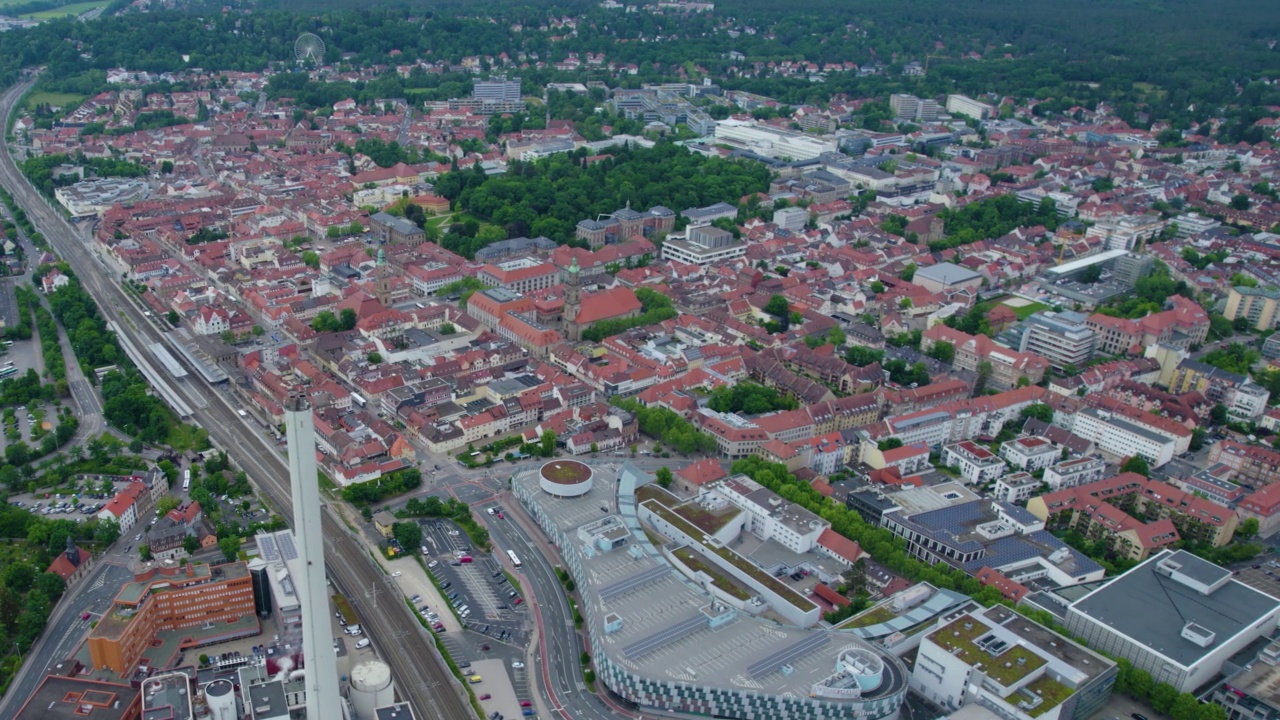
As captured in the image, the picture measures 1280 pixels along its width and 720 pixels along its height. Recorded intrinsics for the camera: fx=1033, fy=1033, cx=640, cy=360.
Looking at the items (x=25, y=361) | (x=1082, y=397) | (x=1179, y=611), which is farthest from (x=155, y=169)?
(x=1179, y=611)

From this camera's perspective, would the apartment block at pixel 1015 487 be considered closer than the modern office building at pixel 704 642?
No

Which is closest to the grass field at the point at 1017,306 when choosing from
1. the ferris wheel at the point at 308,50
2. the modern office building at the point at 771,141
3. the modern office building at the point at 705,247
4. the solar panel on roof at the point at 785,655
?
the modern office building at the point at 705,247

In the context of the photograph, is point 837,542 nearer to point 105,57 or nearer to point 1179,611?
point 1179,611

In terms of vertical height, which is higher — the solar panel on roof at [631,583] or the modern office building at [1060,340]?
the solar panel on roof at [631,583]

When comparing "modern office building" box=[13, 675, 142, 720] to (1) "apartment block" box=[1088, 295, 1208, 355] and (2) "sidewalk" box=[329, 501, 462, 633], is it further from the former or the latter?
(1) "apartment block" box=[1088, 295, 1208, 355]

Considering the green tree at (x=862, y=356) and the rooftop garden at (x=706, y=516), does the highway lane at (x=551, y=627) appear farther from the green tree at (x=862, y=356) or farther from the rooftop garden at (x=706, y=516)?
the green tree at (x=862, y=356)

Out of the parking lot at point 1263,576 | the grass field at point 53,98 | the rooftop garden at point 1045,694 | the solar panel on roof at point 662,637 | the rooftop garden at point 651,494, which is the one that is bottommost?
the parking lot at point 1263,576

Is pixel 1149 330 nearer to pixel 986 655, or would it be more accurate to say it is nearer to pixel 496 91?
pixel 986 655

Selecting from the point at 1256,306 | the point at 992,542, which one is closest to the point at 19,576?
the point at 992,542

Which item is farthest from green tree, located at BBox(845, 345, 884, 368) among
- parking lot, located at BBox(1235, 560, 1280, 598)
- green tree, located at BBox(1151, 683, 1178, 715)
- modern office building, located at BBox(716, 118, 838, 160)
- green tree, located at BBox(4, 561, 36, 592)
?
modern office building, located at BBox(716, 118, 838, 160)
